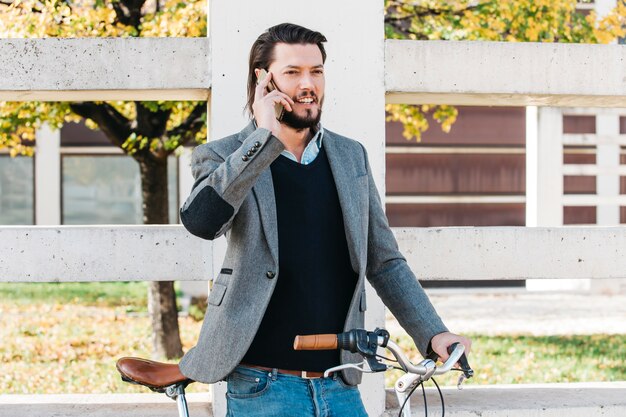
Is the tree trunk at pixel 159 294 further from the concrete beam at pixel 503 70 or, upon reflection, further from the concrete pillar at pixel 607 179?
the concrete pillar at pixel 607 179

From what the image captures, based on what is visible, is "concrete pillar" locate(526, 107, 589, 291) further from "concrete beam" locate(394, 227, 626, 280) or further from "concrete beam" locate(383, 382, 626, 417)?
"concrete beam" locate(394, 227, 626, 280)

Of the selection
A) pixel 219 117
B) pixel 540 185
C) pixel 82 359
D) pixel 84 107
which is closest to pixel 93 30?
pixel 84 107

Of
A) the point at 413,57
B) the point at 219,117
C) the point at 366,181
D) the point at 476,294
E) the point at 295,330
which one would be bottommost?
the point at 476,294

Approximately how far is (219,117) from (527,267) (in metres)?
1.42

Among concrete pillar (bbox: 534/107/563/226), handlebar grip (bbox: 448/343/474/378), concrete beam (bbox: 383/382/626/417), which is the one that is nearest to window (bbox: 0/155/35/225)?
concrete pillar (bbox: 534/107/563/226)

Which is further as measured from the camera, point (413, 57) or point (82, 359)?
point (82, 359)

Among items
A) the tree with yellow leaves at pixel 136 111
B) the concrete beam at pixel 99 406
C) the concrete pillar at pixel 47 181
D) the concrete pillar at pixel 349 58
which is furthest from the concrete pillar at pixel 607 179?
the concrete beam at pixel 99 406

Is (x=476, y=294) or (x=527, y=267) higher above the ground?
(x=527, y=267)

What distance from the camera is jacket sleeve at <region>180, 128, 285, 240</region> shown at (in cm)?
237

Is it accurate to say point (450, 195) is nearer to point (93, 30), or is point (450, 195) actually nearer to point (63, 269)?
point (93, 30)

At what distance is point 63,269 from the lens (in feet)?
12.0

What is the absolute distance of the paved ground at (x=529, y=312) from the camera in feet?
36.5

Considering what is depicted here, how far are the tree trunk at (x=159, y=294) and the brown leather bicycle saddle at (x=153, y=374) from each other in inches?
229

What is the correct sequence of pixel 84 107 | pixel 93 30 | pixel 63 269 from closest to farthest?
pixel 63 269
pixel 93 30
pixel 84 107
